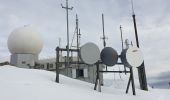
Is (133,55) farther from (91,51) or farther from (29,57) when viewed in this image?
(29,57)

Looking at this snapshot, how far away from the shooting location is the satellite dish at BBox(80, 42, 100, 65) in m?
15.7

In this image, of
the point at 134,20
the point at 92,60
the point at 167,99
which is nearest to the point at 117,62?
the point at 92,60

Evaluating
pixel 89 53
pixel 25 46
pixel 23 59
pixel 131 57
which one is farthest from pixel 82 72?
pixel 89 53

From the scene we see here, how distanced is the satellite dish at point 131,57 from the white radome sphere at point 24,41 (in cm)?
1640

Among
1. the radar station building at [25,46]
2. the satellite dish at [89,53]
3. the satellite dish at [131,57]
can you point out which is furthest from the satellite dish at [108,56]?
the radar station building at [25,46]

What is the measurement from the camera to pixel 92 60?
15945 millimetres

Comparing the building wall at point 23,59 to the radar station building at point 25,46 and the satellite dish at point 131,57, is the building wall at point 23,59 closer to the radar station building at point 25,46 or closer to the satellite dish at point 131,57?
the radar station building at point 25,46

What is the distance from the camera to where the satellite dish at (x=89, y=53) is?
15.7m

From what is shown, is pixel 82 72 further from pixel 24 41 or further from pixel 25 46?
pixel 24 41

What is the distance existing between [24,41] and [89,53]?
1632 cm

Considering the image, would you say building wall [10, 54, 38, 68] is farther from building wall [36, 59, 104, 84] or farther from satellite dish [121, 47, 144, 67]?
satellite dish [121, 47, 144, 67]

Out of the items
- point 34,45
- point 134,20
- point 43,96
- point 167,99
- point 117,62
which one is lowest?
point 167,99

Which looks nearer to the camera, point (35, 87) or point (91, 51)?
point (35, 87)

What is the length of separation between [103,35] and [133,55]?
17.4 meters
